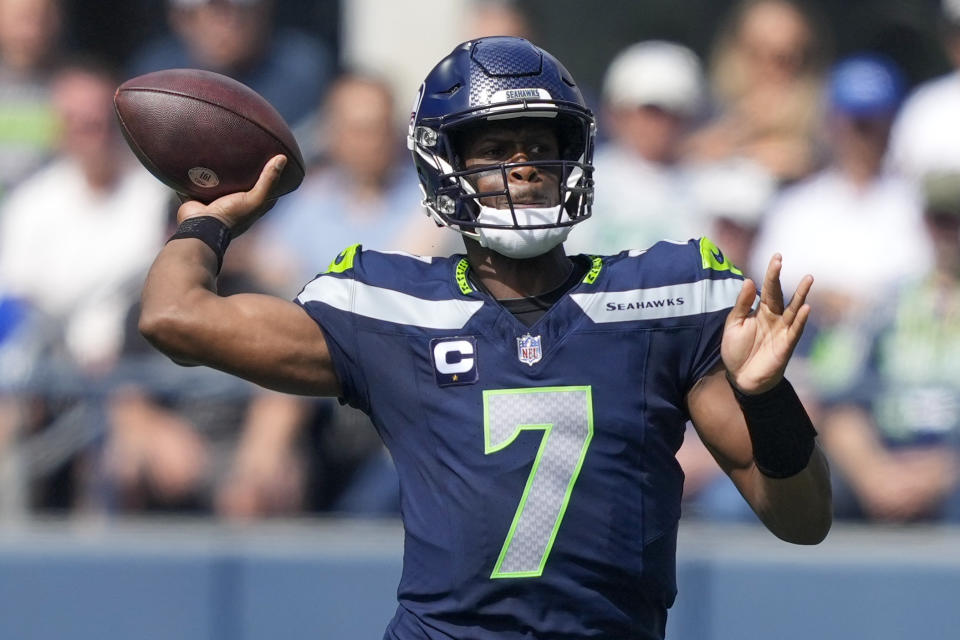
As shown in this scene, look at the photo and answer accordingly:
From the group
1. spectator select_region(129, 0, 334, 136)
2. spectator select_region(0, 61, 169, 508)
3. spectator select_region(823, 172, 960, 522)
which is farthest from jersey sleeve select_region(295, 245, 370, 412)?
spectator select_region(129, 0, 334, 136)

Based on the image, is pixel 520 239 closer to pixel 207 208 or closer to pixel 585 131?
pixel 585 131

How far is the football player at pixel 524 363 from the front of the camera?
2.77 metres

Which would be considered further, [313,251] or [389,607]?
[313,251]

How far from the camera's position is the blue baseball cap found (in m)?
6.21

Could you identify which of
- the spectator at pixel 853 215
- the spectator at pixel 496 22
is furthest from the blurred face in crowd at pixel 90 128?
the spectator at pixel 853 215

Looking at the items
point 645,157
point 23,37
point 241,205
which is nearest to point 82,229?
point 23,37

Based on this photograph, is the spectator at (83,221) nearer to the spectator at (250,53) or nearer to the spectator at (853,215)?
the spectator at (250,53)

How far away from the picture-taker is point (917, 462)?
520cm

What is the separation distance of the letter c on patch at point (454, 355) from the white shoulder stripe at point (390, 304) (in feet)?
0.15

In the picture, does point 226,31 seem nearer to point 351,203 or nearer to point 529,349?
point 351,203

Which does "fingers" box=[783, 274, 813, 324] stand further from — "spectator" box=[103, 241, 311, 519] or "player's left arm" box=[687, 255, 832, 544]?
"spectator" box=[103, 241, 311, 519]

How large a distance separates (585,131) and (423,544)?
938 mm

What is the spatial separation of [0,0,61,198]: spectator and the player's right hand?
3842mm

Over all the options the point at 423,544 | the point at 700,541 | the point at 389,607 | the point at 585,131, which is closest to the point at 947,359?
the point at 700,541
